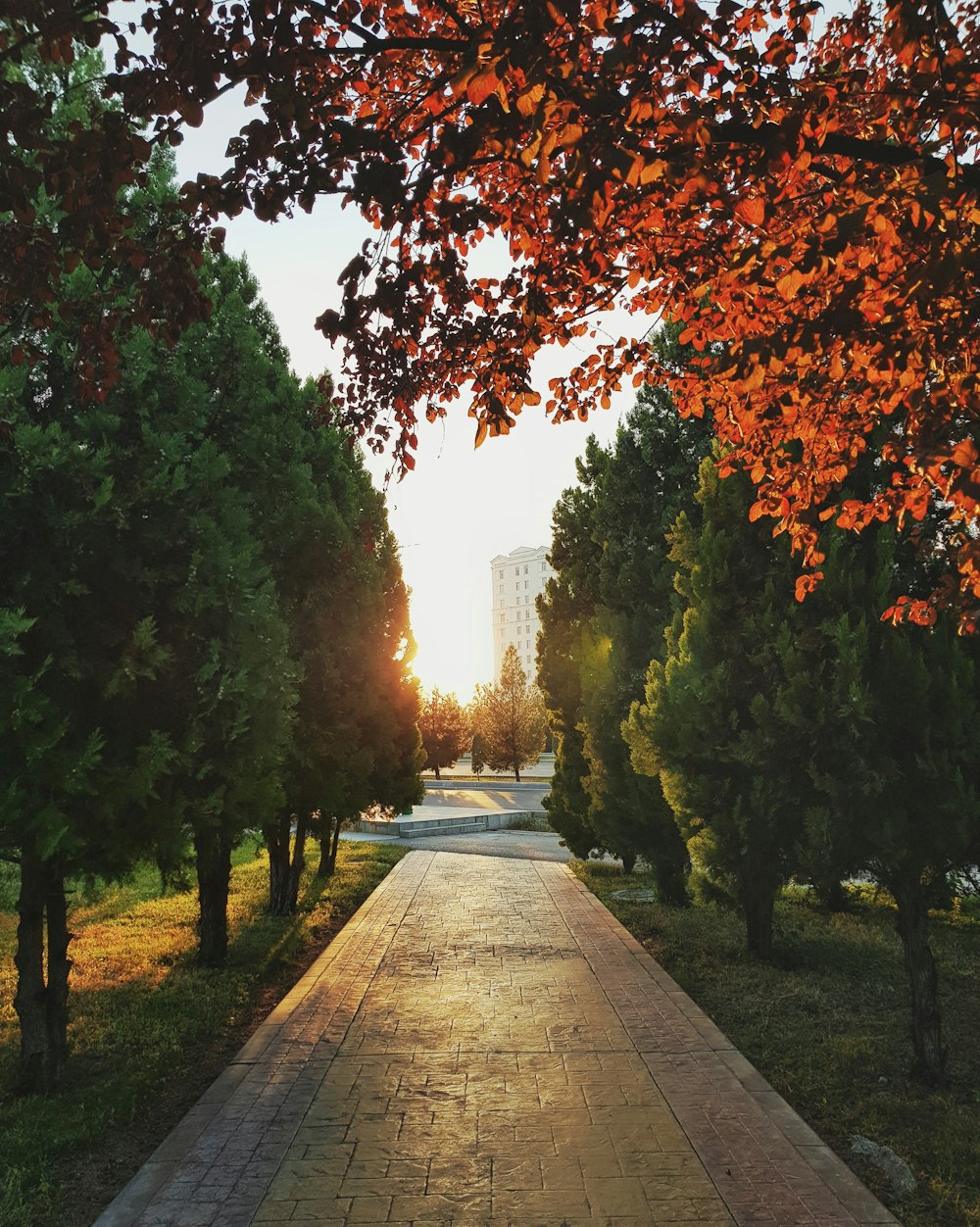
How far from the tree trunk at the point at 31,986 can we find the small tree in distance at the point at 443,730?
46.6 m

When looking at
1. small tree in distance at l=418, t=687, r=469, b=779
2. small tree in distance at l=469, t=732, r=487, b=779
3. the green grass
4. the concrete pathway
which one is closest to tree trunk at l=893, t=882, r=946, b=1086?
the concrete pathway

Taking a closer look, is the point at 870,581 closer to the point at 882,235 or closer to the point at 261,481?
the point at 882,235

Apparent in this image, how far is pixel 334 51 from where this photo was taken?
3494mm

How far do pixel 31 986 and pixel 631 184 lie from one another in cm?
624

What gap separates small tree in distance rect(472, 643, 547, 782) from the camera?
179 feet

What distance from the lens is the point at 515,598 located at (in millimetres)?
166625

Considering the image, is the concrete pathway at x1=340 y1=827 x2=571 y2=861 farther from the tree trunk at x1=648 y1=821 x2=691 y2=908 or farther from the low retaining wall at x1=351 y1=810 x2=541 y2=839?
the tree trunk at x1=648 y1=821 x2=691 y2=908

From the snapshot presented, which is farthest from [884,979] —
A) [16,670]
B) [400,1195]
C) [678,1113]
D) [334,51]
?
[334,51]

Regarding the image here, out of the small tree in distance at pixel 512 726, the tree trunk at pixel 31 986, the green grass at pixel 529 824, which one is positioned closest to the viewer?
the tree trunk at pixel 31 986

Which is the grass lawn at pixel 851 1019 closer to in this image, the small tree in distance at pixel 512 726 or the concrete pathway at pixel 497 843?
the concrete pathway at pixel 497 843

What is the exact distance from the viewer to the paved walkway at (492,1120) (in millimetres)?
4219

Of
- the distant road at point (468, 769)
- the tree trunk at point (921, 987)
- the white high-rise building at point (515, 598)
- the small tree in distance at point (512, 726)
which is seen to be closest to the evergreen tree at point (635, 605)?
the tree trunk at point (921, 987)

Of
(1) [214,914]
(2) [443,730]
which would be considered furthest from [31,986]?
(2) [443,730]

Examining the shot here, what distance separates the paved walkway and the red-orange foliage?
2926 millimetres
